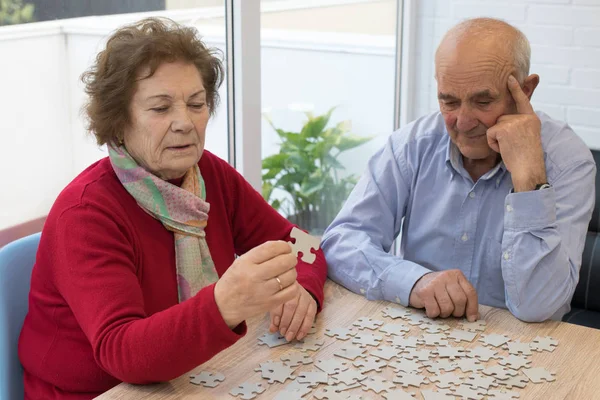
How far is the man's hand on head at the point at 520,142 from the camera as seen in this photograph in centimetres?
213

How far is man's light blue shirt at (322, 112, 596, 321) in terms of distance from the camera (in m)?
2.07

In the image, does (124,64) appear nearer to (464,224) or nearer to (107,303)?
(107,303)

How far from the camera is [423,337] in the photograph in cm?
185

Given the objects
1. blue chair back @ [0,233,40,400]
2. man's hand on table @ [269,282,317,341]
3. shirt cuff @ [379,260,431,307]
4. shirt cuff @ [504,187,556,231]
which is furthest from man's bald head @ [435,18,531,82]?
blue chair back @ [0,233,40,400]

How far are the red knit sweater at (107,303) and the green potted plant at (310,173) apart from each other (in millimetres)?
1532

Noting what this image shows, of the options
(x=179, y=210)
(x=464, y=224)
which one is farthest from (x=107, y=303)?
(x=464, y=224)

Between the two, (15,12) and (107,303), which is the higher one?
(15,12)

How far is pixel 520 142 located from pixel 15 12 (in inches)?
59.0

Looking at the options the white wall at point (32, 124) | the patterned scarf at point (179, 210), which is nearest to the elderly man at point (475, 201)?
the patterned scarf at point (179, 210)

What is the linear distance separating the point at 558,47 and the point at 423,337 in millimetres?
2636

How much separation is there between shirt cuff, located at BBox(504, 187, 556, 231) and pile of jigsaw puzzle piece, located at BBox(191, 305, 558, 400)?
32cm

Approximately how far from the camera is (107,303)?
1.61m

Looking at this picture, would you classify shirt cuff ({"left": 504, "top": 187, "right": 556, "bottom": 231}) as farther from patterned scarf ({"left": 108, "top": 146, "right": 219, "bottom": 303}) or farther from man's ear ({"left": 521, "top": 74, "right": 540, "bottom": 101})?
patterned scarf ({"left": 108, "top": 146, "right": 219, "bottom": 303})

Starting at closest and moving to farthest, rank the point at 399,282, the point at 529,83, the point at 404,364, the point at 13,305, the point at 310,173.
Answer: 1. the point at 404,364
2. the point at 13,305
3. the point at 399,282
4. the point at 529,83
5. the point at 310,173
